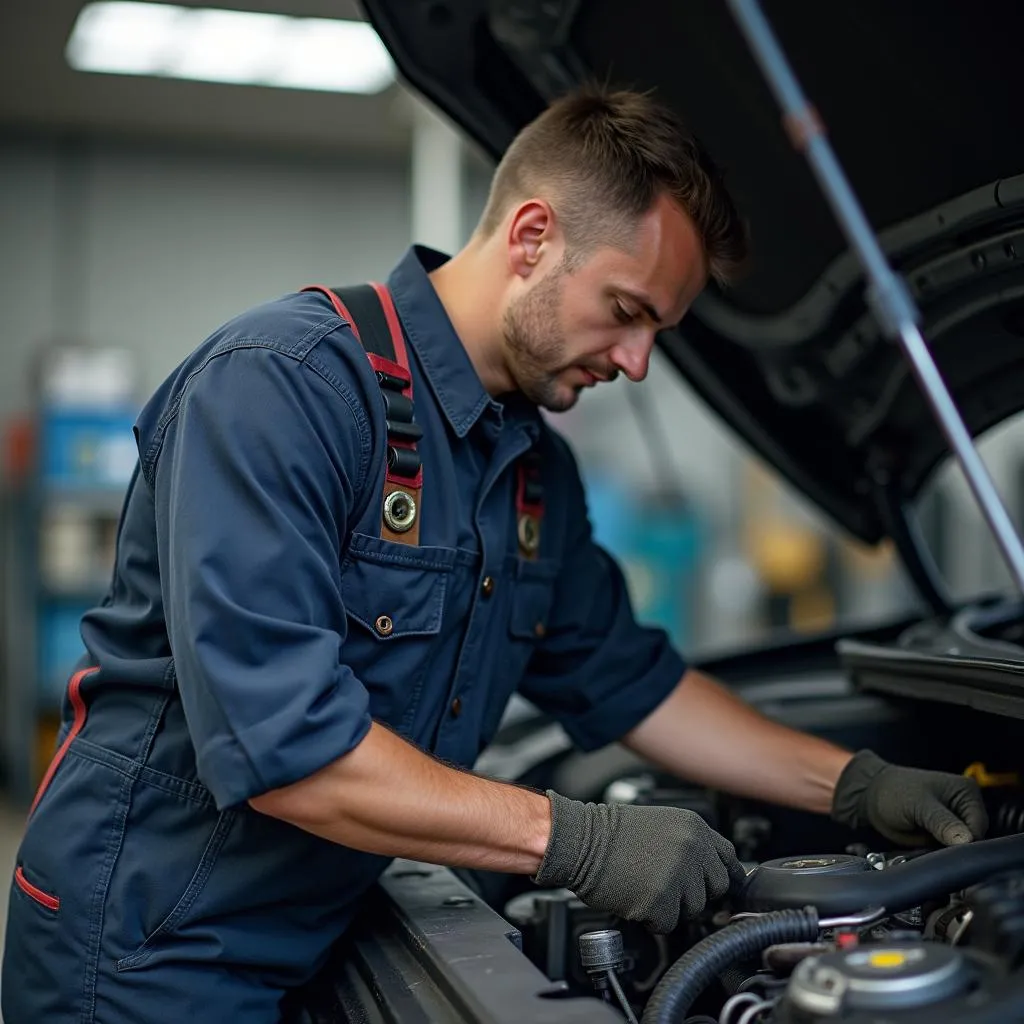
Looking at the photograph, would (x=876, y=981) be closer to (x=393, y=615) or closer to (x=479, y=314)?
(x=393, y=615)

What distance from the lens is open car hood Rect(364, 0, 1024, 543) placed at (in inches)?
46.7

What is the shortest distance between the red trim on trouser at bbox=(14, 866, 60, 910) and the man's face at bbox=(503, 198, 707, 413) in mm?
690

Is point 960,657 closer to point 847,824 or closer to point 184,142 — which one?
point 847,824

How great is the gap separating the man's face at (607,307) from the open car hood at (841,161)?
0.71ft

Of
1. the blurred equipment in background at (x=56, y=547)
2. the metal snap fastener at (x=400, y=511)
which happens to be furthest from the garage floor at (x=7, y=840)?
the metal snap fastener at (x=400, y=511)

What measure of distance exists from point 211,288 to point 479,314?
18.1ft

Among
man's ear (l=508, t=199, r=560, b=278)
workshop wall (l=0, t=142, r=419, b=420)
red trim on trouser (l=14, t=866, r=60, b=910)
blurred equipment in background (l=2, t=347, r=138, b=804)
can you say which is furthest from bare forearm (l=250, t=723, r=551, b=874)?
workshop wall (l=0, t=142, r=419, b=420)

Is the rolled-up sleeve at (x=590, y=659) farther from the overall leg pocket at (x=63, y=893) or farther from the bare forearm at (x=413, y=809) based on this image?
the overall leg pocket at (x=63, y=893)

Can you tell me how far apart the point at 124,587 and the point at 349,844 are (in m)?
0.39

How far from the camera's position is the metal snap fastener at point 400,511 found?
1.15 metres

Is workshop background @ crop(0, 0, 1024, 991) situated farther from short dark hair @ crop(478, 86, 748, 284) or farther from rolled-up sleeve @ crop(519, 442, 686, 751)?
short dark hair @ crop(478, 86, 748, 284)

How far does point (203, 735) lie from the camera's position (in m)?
0.97

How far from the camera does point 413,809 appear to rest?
987 mm

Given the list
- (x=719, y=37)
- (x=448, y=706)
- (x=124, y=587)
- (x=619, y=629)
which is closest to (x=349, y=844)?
(x=448, y=706)
